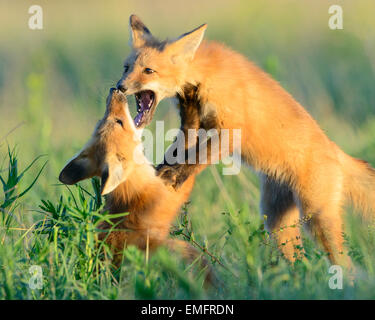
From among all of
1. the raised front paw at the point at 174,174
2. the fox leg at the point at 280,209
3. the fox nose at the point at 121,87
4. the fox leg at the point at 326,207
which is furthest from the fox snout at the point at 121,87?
the fox leg at the point at 326,207

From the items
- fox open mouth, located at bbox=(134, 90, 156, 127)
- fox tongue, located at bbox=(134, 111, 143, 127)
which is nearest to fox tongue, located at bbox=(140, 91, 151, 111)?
fox open mouth, located at bbox=(134, 90, 156, 127)

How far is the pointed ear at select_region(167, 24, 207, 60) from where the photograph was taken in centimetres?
596

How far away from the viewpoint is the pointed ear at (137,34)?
20.7 ft

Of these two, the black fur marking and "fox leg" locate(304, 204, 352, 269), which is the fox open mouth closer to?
the black fur marking

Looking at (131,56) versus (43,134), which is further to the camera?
(43,134)

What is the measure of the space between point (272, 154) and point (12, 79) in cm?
806

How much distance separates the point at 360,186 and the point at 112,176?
280 centimetres

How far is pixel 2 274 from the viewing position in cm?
414

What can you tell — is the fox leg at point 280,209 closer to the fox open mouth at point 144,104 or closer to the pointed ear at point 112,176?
the fox open mouth at point 144,104

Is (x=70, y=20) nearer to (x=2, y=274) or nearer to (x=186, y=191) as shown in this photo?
(x=186, y=191)

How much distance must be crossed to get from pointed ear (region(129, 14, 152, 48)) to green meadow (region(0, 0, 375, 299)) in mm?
1121

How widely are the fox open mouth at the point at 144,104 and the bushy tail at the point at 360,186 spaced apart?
2105 mm
